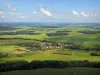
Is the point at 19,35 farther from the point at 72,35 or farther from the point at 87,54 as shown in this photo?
the point at 87,54

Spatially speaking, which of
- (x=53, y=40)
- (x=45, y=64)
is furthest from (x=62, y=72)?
(x=53, y=40)

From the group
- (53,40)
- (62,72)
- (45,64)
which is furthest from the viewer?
(53,40)

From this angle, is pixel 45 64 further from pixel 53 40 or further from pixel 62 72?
pixel 53 40

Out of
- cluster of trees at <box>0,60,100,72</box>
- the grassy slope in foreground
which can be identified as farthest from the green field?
the grassy slope in foreground

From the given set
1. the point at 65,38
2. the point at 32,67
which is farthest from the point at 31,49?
the point at 65,38

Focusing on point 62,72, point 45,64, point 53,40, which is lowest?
point 62,72

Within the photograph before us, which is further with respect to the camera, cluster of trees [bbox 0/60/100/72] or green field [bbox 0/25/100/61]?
green field [bbox 0/25/100/61]

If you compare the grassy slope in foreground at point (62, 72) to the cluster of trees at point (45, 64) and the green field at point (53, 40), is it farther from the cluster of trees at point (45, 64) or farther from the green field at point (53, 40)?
the green field at point (53, 40)

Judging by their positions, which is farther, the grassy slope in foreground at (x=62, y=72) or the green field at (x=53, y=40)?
the green field at (x=53, y=40)

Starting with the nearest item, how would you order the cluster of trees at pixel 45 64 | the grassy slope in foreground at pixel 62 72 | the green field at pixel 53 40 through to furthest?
the grassy slope in foreground at pixel 62 72
the cluster of trees at pixel 45 64
the green field at pixel 53 40

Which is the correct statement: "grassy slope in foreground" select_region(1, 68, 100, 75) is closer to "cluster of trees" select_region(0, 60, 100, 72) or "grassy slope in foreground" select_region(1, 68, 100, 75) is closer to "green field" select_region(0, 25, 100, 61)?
"cluster of trees" select_region(0, 60, 100, 72)

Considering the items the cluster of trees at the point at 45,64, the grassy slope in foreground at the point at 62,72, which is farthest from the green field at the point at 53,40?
the grassy slope in foreground at the point at 62,72

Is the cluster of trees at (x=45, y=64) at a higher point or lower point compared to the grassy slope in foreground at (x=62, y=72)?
higher
